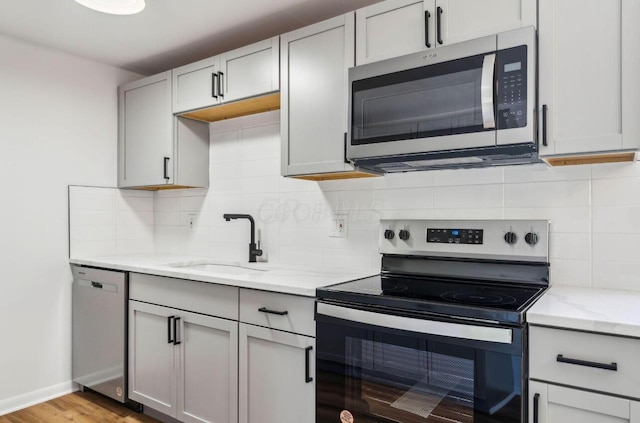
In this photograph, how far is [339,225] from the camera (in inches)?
94.8

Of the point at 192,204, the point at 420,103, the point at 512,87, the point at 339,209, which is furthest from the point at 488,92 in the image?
the point at 192,204

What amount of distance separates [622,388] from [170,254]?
9.32 ft

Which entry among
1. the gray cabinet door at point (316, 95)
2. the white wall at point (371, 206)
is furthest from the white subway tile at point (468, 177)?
the gray cabinet door at point (316, 95)

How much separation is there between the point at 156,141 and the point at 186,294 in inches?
47.4

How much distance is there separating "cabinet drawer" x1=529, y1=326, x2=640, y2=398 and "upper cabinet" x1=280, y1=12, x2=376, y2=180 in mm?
1088

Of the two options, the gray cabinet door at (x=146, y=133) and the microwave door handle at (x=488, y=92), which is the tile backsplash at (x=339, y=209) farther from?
the microwave door handle at (x=488, y=92)

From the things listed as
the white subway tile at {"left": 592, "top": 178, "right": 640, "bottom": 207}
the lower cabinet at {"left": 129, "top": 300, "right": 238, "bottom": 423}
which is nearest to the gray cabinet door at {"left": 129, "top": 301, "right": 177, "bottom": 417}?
the lower cabinet at {"left": 129, "top": 300, "right": 238, "bottom": 423}

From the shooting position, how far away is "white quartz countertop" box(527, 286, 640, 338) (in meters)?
1.20

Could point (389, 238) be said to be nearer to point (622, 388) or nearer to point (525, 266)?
point (525, 266)

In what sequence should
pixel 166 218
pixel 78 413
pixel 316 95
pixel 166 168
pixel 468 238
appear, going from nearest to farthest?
pixel 468 238 → pixel 316 95 → pixel 78 413 → pixel 166 168 → pixel 166 218

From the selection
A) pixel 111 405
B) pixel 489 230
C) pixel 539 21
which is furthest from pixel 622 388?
pixel 111 405

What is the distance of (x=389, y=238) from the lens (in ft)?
7.07

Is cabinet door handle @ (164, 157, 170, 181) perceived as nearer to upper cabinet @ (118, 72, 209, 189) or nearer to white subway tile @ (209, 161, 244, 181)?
upper cabinet @ (118, 72, 209, 189)

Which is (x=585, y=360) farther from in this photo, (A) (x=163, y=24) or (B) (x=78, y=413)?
(B) (x=78, y=413)
